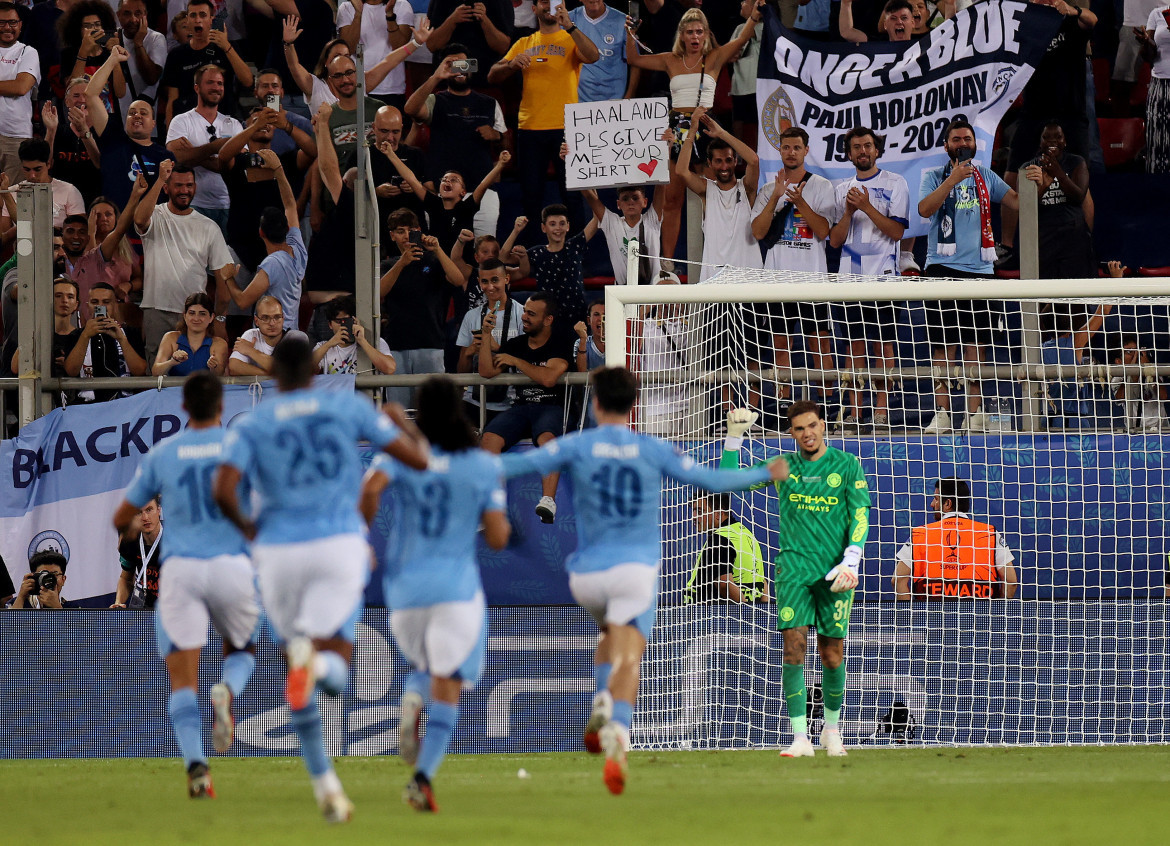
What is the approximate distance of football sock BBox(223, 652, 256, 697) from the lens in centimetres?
705

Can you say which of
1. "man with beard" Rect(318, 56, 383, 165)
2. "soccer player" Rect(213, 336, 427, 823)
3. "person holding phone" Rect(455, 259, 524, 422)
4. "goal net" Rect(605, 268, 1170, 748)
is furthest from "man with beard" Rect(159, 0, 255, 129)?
"soccer player" Rect(213, 336, 427, 823)

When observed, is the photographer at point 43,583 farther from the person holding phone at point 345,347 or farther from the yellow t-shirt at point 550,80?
the yellow t-shirt at point 550,80

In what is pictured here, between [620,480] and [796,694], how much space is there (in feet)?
9.93

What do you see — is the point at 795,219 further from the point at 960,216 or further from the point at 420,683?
the point at 420,683

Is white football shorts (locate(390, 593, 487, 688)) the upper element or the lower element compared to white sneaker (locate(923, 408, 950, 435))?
lower

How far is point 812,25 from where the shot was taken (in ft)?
46.6

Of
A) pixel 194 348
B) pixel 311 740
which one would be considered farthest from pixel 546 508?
pixel 311 740

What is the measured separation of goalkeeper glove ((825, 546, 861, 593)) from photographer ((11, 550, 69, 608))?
6092 millimetres

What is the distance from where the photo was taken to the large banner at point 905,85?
1238 cm

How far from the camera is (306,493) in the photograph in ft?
19.4

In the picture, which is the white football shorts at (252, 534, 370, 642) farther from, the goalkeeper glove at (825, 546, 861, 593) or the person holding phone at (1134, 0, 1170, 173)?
the person holding phone at (1134, 0, 1170, 173)

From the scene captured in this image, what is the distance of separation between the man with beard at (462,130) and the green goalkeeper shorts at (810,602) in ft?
18.2

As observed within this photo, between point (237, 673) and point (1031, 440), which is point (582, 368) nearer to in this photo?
point (1031, 440)

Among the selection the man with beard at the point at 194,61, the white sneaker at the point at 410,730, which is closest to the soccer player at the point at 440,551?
the white sneaker at the point at 410,730
